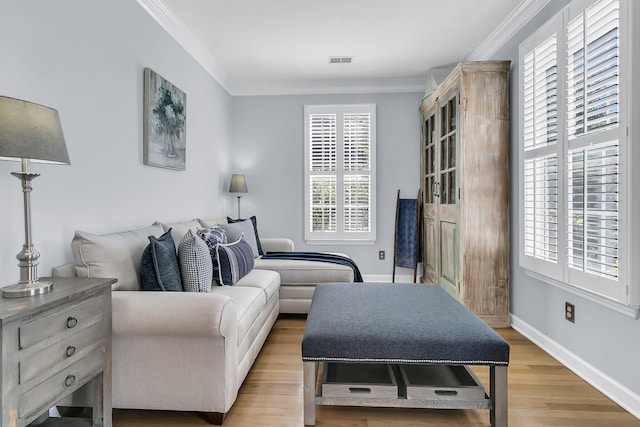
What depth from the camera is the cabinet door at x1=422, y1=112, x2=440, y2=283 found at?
4109mm

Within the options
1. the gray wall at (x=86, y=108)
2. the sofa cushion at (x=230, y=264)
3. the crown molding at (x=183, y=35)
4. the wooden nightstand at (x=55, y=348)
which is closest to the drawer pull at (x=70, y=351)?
the wooden nightstand at (x=55, y=348)

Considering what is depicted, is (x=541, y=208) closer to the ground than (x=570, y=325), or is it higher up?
higher up

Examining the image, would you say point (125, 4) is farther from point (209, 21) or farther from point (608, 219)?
point (608, 219)

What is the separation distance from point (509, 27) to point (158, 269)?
3.37 m

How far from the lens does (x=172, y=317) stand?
1.69m

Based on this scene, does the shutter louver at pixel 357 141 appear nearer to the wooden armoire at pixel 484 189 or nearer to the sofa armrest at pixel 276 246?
the sofa armrest at pixel 276 246

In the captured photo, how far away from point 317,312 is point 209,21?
2.63 metres

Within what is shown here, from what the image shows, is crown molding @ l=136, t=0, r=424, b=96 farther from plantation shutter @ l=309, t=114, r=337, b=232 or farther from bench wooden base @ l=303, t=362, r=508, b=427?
bench wooden base @ l=303, t=362, r=508, b=427

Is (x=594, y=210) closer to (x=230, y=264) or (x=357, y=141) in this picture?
(x=230, y=264)

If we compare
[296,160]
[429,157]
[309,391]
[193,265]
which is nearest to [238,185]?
[296,160]

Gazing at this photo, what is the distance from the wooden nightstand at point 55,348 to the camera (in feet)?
3.78

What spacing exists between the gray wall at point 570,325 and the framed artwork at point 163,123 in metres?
2.88

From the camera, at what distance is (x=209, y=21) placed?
318 centimetres

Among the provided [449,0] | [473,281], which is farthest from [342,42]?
[473,281]
